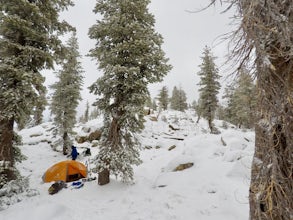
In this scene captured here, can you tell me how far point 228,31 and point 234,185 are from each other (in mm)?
6407

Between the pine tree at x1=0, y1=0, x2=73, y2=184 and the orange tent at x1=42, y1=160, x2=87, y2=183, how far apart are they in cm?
Result: 296

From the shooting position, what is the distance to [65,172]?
11.1 m

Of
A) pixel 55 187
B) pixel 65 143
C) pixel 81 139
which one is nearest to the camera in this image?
pixel 55 187

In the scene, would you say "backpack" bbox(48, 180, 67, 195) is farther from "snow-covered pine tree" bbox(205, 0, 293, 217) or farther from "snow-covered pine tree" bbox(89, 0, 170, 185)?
"snow-covered pine tree" bbox(205, 0, 293, 217)

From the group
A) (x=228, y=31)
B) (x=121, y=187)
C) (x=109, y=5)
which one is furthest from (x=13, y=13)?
(x=228, y=31)

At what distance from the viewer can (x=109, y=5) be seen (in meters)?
9.65

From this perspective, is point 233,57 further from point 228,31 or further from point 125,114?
point 125,114

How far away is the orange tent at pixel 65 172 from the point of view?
423 inches

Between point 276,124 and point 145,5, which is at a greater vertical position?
point 145,5

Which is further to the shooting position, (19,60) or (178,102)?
(178,102)

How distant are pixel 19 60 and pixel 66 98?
36.2ft

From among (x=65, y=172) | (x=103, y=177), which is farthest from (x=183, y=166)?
(x=65, y=172)

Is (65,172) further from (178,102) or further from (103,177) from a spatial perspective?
(178,102)

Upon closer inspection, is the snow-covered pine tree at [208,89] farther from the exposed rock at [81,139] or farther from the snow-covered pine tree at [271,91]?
the snow-covered pine tree at [271,91]
